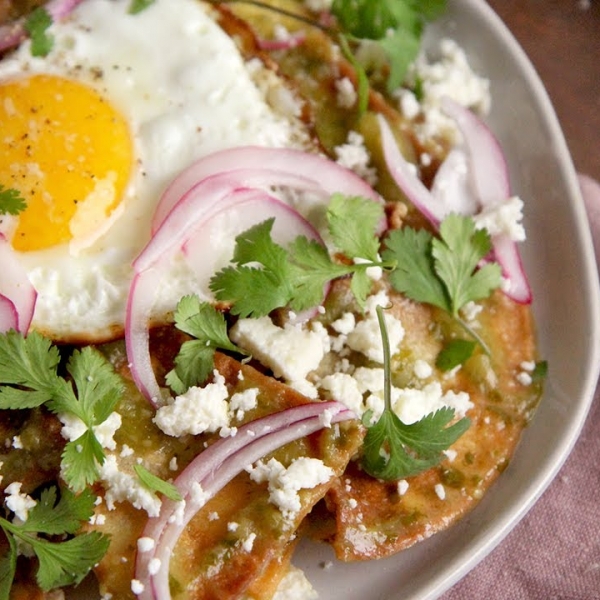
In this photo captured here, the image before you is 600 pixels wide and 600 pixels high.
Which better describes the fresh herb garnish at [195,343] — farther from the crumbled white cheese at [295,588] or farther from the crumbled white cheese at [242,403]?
the crumbled white cheese at [295,588]

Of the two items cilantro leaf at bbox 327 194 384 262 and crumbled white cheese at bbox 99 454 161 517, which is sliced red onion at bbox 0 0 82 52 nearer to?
cilantro leaf at bbox 327 194 384 262

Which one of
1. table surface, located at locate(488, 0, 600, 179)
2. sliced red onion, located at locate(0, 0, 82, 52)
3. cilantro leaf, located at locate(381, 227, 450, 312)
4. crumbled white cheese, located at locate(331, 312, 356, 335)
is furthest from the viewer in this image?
table surface, located at locate(488, 0, 600, 179)

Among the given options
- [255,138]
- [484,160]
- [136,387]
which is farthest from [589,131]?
[136,387]

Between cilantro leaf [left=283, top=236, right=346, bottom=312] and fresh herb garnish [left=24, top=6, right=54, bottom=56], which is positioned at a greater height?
fresh herb garnish [left=24, top=6, right=54, bottom=56]

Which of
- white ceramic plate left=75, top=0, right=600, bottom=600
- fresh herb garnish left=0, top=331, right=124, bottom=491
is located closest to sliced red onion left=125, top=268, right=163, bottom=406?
fresh herb garnish left=0, top=331, right=124, bottom=491

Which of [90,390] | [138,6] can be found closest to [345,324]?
[90,390]
